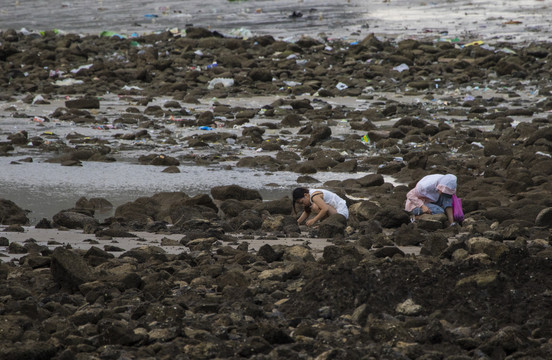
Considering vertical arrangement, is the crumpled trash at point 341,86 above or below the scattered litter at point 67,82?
below

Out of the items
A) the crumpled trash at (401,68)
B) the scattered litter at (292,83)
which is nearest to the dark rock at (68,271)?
the scattered litter at (292,83)

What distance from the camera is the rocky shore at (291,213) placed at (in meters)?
4.82

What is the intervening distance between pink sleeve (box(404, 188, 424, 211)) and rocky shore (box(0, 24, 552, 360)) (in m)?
0.29

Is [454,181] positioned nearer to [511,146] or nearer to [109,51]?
[511,146]

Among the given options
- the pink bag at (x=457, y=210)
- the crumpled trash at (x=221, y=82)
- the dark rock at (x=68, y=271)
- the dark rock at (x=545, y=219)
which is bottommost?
the crumpled trash at (x=221, y=82)

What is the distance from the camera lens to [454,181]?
8.68m

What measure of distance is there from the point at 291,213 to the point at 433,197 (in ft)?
4.80

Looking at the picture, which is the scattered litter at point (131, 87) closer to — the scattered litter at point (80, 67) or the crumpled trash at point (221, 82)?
the crumpled trash at point (221, 82)

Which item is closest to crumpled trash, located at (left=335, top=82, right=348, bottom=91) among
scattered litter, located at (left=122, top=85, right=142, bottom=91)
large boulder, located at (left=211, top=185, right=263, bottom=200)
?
scattered litter, located at (left=122, top=85, right=142, bottom=91)

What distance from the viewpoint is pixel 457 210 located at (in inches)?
334

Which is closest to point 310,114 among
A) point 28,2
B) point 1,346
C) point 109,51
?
point 109,51

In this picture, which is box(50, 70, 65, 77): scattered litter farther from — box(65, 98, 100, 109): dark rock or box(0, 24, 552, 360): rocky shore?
box(65, 98, 100, 109): dark rock

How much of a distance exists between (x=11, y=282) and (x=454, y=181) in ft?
14.9

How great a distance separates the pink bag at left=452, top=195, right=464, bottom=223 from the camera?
8391 mm
